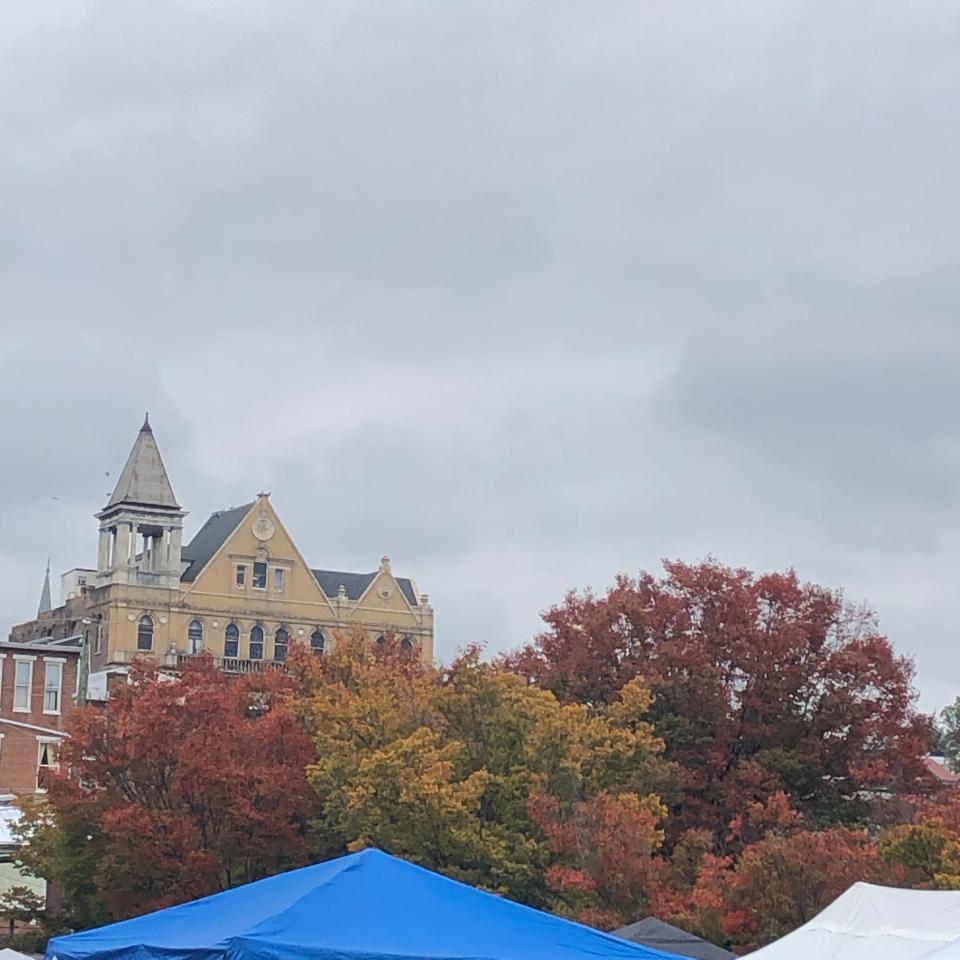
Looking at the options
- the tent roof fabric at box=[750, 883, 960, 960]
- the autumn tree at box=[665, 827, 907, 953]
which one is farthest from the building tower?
the tent roof fabric at box=[750, 883, 960, 960]

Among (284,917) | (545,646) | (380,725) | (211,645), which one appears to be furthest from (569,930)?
(211,645)

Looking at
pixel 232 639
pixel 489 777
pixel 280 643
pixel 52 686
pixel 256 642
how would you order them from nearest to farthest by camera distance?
pixel 489 777
pixel 52 686
pixel 232 639
pixel 256 642
pixel 280 643

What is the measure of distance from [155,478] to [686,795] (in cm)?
6721

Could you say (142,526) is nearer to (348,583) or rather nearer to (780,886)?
(348,583)

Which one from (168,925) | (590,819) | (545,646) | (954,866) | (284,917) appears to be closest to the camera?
(284,917)

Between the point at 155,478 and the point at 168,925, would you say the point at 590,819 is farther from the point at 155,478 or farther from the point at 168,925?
the point at 155,478

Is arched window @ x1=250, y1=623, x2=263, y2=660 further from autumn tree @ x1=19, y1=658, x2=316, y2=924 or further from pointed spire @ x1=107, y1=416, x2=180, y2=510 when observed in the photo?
autumn tree @ x1=19, y1=658, x2=316, y2=924

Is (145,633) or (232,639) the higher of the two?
(232,639)

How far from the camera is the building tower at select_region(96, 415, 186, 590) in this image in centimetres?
9931

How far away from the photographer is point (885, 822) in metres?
40.3

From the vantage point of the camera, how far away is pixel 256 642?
10081 centimetres

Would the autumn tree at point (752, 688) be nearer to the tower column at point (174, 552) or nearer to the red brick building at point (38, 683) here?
the red brick building at point (38, 683)

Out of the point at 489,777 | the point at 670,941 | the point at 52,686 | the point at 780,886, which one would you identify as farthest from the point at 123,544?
the point at 670,941

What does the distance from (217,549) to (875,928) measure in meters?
83.8
